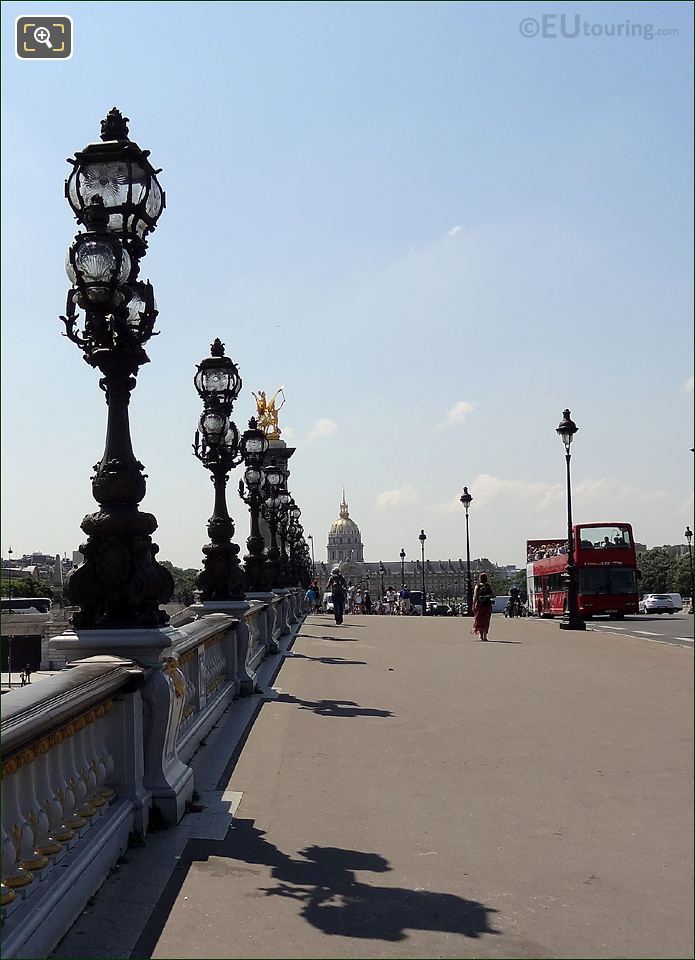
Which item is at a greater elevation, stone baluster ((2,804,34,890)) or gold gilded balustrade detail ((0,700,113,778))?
gold gilded balustrade detail ((0,700,113,778))

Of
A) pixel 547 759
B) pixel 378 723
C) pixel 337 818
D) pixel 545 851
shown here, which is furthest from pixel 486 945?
pixel 378 723

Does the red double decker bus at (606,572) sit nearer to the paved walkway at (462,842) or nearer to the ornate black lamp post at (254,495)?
the ornate black lamp post at (254,495)

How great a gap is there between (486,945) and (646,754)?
6.20 feet

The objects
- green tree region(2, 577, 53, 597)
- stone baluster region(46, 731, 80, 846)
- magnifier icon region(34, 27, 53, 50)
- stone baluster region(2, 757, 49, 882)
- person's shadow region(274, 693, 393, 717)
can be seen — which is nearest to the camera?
magnifier icon region(34, 27, 53, 50)

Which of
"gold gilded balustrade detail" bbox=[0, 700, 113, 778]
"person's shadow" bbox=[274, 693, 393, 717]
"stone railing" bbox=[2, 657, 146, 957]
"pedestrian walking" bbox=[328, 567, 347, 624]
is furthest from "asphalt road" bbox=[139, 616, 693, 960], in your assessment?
"pedestrian walking" bbox=[328, 567, 347, 624]

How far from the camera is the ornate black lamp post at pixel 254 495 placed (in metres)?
17.7

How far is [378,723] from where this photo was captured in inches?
381

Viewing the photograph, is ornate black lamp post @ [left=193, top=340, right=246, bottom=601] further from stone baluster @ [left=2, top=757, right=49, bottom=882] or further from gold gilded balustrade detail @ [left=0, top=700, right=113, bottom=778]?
stone baluster @ [left=2, top=757, right=49, bottom=882]

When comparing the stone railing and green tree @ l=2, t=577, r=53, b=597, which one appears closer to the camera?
the stone railing

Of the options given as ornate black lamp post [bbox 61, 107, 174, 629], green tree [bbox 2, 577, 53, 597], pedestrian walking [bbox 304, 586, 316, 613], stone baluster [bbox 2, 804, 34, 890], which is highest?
ornate black lamp post [bbox 61, 107, 174, 629]

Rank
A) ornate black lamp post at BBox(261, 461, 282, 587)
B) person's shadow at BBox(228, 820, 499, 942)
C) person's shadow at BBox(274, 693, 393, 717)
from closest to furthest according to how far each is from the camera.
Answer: person's shadow at BBox(228, 820, 499, 942)
person's shadow at BBox(274, 693, 393, 717)
ornate black lamp post at BBox(261, 461, 282, 587)

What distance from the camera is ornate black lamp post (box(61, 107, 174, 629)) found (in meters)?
6.25

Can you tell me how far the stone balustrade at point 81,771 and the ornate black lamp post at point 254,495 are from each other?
9.90 m

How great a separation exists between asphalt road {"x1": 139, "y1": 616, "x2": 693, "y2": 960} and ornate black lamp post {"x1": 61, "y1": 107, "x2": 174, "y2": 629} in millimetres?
1637
